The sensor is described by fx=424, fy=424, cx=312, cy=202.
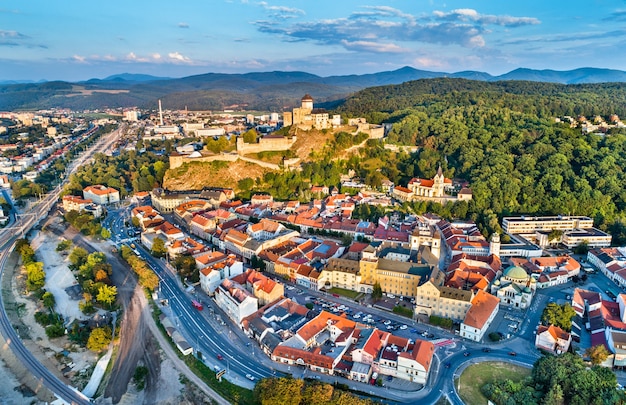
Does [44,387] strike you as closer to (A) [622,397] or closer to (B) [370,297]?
(B) [370,297]

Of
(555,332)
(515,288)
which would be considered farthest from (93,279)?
(555,332)

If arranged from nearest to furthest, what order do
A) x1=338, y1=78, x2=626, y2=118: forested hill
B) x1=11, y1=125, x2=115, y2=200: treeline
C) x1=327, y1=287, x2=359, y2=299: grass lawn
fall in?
x1=327, y1=287, x2=359, y2=299: grass lawn → x1=11, y1=125, x2=115, y2=200: treeline → x1=338, y1=78, x2=626, y2=118: forested hill

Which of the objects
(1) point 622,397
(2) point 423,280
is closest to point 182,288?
(2) point 423,280

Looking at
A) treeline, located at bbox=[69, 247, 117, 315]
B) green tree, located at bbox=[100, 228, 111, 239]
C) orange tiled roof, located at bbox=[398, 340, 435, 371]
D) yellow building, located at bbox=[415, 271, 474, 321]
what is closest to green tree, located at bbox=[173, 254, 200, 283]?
treeline, located at bbox=[69, 247, 117, 315]

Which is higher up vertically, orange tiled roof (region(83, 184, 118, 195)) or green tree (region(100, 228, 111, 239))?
orange tiled roof (region(83, 184, 118, 195))

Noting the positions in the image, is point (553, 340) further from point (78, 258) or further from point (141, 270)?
point (78, 258)

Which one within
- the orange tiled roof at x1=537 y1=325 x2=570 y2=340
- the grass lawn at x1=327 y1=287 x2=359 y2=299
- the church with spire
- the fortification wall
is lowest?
the grass lawn at x1=327 y1=287 x2=359 y2=299

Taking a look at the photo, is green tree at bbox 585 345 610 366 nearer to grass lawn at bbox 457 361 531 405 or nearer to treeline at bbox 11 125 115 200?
grass lawn at bbox 457 361 531 405
